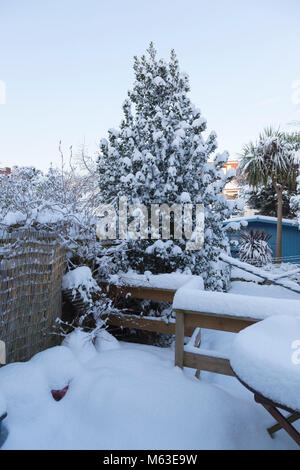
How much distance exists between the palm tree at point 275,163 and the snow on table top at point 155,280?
460 inches

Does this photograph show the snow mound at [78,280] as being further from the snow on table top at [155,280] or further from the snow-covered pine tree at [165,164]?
the snow-covered pine tree at [165,164]

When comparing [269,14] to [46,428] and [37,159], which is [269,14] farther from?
[37,159]

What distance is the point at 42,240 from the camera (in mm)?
2770

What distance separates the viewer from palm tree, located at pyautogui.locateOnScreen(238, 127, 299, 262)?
14.0 m

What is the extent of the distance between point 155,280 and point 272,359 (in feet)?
6.74

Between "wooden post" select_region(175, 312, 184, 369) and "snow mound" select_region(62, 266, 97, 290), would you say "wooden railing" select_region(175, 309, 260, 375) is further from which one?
"snow mound" select_region(62, 266, 97, 290)

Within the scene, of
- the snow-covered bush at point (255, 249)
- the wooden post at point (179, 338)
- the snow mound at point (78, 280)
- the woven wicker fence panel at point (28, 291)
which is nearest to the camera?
the woven wicker fence panel at point (28, 291)

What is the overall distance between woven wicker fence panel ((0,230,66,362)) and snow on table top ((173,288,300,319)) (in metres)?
1.34

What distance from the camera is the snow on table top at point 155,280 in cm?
329

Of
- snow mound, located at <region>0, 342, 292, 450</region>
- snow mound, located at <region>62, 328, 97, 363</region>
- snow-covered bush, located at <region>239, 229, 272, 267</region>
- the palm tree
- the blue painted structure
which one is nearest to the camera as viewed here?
snow mound, located at <region>0, 342, 292, 450</region>

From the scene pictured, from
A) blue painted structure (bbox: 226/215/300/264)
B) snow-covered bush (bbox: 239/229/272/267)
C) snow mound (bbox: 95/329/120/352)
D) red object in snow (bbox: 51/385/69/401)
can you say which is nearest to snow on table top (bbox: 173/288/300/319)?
red object in snow (bbox: 51/385/69/401)

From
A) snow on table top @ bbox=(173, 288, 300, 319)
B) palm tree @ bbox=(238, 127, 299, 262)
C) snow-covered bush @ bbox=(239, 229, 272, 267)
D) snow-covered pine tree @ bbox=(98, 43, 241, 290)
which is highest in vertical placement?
palm tree @ bbox=(238, 127, 299, 262)

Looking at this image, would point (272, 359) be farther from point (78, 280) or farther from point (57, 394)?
point (78, 280)

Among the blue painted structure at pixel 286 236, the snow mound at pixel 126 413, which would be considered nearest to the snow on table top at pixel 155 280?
the snow mound at pixel 126 413
